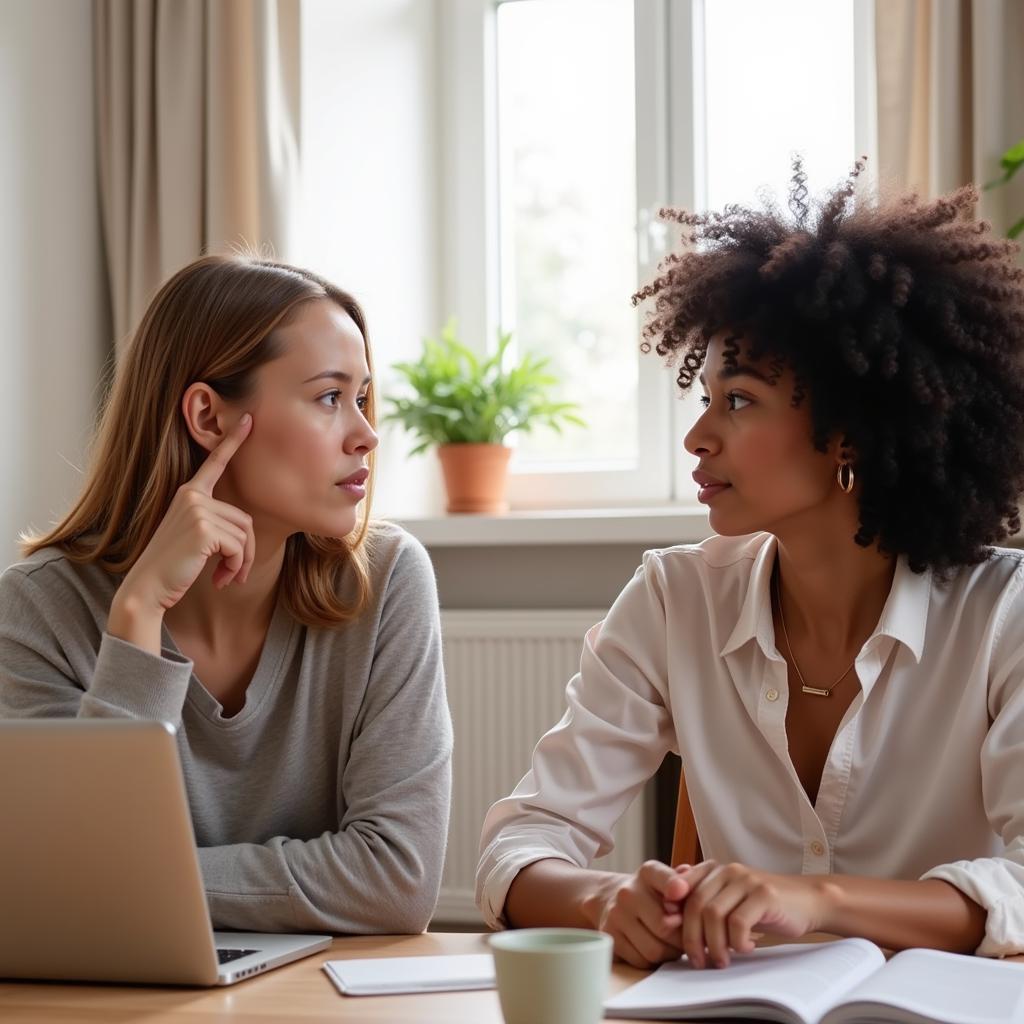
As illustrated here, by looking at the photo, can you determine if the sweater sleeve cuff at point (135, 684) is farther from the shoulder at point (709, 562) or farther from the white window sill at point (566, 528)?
the white window sill at point (566, 528)

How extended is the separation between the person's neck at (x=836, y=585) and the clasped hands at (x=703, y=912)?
0.48 m

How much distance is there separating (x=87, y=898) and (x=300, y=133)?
2434mm

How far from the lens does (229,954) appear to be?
112 centimetres

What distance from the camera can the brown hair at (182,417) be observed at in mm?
1632

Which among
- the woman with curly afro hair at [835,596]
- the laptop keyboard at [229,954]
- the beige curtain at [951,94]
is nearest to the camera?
the laptop keyboard at [229,954]

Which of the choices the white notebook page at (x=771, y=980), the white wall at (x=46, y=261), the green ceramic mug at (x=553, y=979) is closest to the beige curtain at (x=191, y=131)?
the white wall at (x=46, y=261)

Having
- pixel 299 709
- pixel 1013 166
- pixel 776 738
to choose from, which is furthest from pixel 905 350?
pixel 1013 166

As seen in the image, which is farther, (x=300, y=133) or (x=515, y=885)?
(x=300, y=133)

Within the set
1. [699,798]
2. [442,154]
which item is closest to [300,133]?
[442,154]

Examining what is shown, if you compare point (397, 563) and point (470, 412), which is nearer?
point (397, 563)

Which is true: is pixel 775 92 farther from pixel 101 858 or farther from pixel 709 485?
pixel 101 858

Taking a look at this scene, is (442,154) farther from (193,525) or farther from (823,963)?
(823,963)

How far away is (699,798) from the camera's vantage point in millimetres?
1521

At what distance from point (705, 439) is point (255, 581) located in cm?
57
